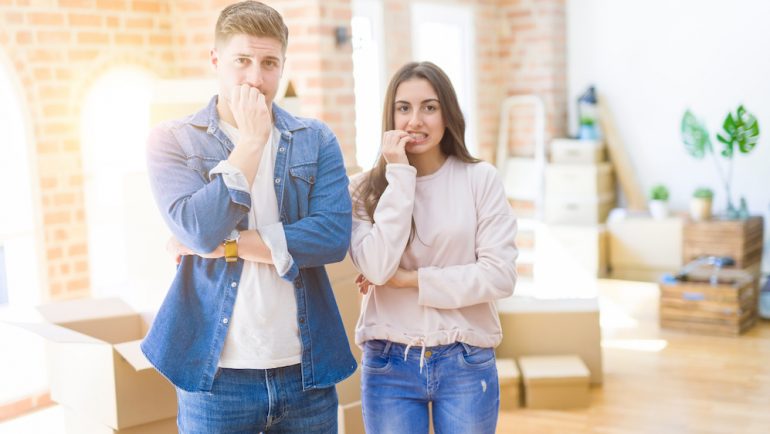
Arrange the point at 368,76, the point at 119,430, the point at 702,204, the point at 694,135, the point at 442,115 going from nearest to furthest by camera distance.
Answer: the point at 442,115 → the point at 119,430 → the point at 702,204 → the point at 368,76 → the point at 694,135

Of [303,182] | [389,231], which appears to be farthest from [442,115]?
[303,182]

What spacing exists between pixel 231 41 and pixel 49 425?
302 centimetres

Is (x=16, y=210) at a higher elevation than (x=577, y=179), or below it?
higher

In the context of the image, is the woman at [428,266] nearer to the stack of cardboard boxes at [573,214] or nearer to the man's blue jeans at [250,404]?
the man's blue jeans at [250,404]

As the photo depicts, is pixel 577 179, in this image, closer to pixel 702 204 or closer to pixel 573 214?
pixel 573 214

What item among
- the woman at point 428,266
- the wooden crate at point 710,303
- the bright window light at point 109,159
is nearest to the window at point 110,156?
the bright window light at point 109,159

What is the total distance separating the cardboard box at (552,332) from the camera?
14.8ft

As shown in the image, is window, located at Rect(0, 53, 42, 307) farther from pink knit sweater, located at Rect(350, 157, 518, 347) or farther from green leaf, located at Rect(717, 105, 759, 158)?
green leaf, located at Rect(717, 105, 759, 158)

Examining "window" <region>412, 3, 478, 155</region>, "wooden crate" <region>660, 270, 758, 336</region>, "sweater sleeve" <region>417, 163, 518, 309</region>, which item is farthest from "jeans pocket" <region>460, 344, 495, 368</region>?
"window" <region>412, 3, 478, 155</region>

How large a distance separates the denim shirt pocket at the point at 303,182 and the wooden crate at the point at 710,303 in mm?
4139

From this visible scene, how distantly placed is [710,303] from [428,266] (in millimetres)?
3850

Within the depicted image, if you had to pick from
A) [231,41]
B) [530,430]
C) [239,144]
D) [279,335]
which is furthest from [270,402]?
[530,430]

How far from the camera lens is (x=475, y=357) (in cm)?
208

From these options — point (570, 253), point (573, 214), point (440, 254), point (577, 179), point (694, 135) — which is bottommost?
point (570, 253)
